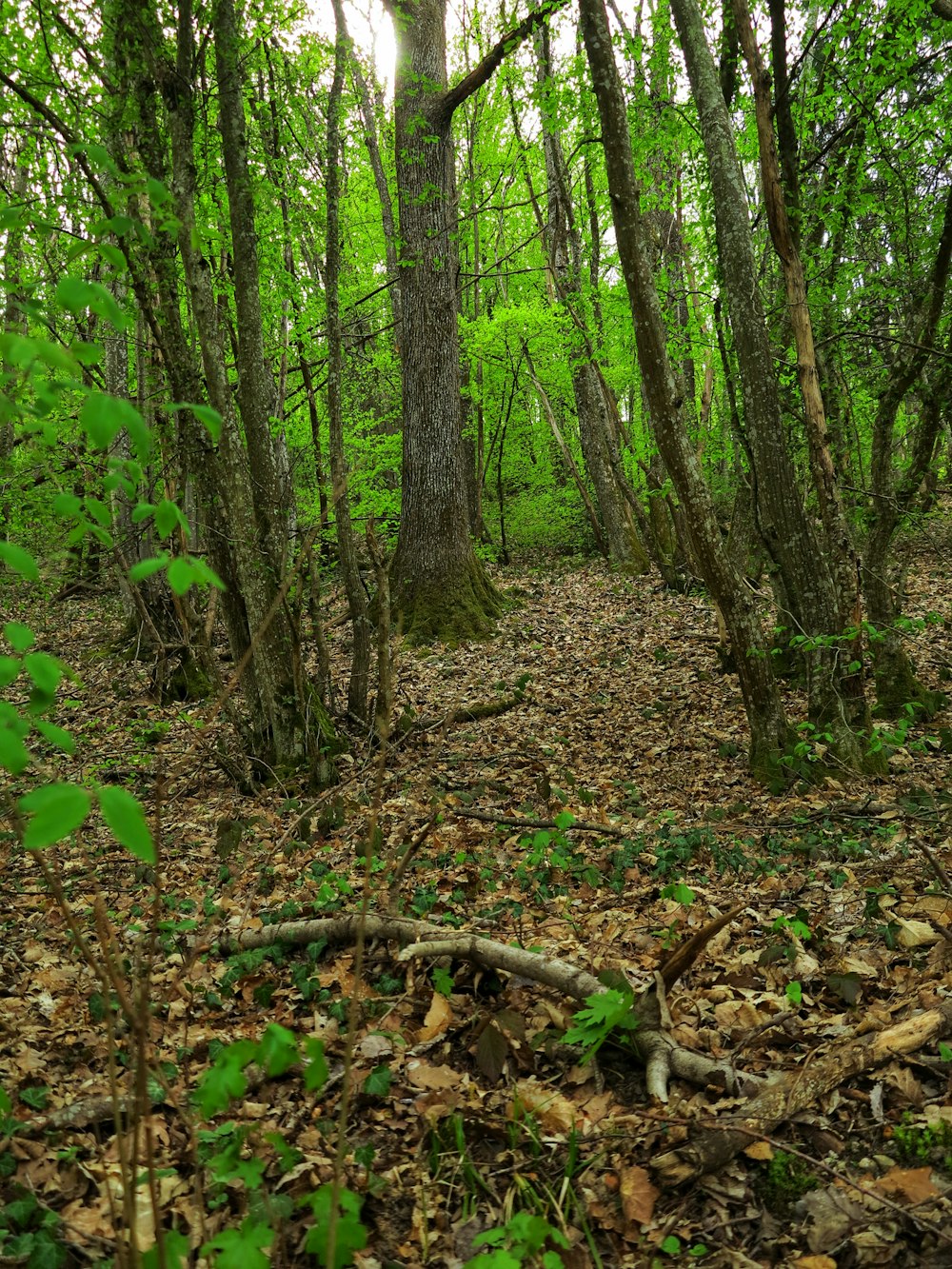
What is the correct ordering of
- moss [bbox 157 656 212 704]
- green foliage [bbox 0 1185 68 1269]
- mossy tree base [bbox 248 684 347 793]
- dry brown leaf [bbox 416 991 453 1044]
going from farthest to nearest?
moss [bbox 157 656 212 704]
mossy tree base [bbox 248 684 347 793]
dry brown leaf [bbox 416 991 453 1044]
green foliage [bbox 0 1185 68 1269]

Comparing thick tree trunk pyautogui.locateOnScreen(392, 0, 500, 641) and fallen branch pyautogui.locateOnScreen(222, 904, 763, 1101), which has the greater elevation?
thick tree trunk pyautogui.locateOnScreen(392, 0, 500, 641)

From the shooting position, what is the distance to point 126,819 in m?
1.17

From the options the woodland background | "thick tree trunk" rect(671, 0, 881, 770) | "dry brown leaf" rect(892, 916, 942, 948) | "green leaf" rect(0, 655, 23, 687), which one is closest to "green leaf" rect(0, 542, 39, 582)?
the woodland background

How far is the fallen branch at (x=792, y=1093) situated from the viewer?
7.21 ft

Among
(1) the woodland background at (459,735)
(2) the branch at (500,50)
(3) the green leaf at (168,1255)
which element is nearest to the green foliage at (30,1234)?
(1) the woodland background at (459,735)

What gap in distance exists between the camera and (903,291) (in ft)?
24.9

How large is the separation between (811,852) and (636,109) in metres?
7.30

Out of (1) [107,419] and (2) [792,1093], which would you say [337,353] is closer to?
(1) [107,419]

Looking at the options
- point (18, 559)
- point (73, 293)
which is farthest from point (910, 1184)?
point (73, 293)

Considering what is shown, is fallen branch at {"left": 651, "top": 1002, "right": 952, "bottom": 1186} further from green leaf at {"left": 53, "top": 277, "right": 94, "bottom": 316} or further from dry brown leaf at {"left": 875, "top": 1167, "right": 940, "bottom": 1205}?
green leaf at {"left": 53, "top": 277, "right": 94, "bottom": 316}

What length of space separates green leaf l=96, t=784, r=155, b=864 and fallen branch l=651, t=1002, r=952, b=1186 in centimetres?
Result: 187

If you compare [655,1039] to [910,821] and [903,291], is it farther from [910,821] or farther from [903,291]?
[903,291]

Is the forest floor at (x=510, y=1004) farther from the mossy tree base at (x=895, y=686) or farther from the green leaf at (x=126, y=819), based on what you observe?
the green leaf at (x=126, y=819)

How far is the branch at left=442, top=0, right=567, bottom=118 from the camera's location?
6.54 metres
